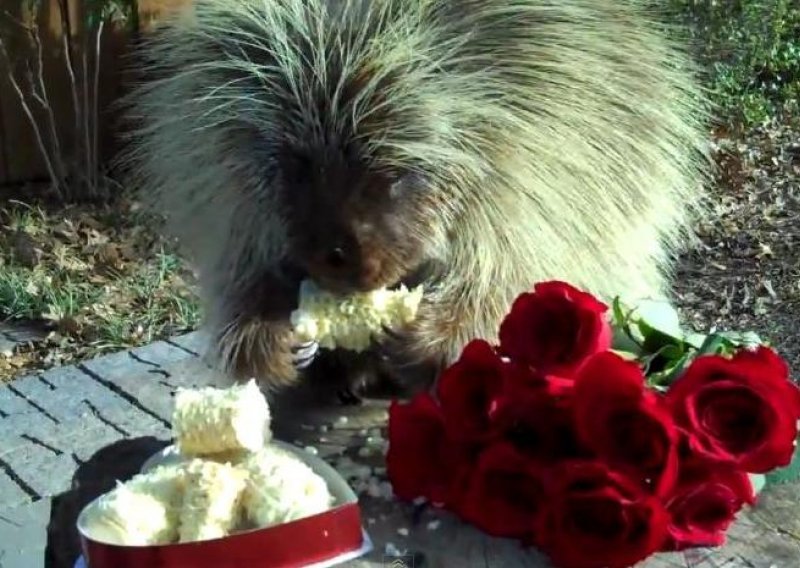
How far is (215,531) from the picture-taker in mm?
1257

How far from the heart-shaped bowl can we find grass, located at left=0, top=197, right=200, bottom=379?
7.66 ft

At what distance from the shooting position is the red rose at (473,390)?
1346mm

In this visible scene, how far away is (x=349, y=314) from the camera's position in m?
1.60

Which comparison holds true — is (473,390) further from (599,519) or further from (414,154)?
(414,154)

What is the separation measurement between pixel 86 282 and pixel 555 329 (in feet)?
10.2

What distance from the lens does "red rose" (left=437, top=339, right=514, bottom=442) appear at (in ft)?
4.42

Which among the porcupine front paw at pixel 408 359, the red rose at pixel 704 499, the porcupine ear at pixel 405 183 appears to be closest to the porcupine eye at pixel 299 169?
the porcupine ear at pixel 405 183

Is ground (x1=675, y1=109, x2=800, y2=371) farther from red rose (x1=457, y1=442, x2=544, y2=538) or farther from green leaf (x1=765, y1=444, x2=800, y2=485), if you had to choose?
red rose (x1=457, y1=442, x2=544, y2=538)

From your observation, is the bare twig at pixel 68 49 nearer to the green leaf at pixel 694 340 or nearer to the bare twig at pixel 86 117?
the bare twig at pixel 86 117

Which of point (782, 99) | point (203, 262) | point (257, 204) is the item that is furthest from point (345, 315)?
point (782, 99)

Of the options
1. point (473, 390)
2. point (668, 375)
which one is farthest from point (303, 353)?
point (668, 375)

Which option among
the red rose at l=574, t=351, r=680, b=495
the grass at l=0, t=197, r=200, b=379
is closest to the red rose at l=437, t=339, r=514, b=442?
the red rose at l=574, t=351, r=680, b=495

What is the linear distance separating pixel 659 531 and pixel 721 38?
3.93 meters

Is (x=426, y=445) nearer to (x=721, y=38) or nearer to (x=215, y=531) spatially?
(x=215, y=531)
